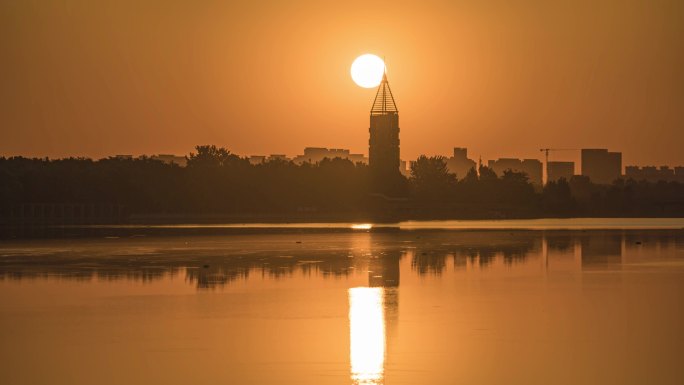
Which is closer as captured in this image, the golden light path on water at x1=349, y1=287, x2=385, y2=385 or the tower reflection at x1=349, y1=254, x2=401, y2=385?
the golden light path on water at x1=349, y1=287, x2=385, y2=385

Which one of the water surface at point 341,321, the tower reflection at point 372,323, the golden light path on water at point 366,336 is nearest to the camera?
the golden light path on water at point 366,336

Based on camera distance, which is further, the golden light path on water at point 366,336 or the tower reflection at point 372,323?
the tower reflection at point 372,323

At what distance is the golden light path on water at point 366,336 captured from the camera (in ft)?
70.5

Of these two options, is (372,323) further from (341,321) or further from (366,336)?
(366,336)

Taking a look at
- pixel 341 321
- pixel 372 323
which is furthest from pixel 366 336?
pixel 341 321

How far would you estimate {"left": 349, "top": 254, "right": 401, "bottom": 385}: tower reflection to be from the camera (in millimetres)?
21844

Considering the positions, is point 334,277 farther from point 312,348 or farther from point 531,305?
point 312,348

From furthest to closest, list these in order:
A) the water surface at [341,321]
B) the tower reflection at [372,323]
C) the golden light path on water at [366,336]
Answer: the water surface at [341,321], the tower reflection at [372,323], the golden light path on water at [366,336]

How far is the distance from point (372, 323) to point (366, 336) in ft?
7.72

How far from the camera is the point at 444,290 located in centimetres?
3812

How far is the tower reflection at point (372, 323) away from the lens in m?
21.8

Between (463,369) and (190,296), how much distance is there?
15.6 meters

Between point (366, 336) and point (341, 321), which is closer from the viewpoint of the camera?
point (366, 336)

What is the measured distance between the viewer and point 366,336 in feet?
86.5
